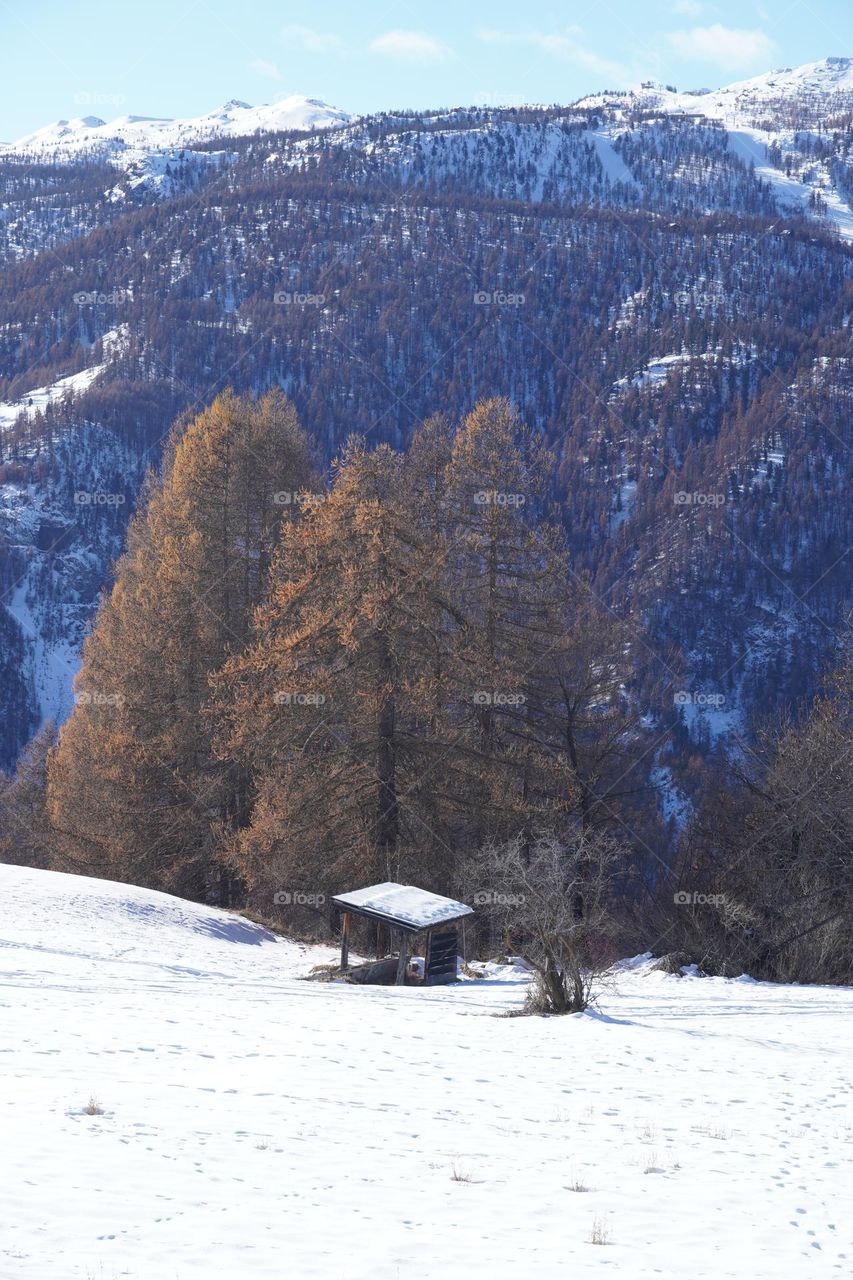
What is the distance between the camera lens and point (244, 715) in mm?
26000

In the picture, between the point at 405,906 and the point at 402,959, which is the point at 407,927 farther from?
the point at 402,959

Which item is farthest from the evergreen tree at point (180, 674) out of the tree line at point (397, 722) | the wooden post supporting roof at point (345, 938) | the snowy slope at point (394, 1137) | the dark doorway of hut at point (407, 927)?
the snowy slope at point (394, 1137)

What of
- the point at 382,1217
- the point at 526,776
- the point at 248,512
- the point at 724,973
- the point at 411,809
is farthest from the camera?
the point at 248,512

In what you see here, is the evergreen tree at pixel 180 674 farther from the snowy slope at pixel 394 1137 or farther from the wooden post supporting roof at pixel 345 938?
the snowy slope at pixel 394 1137

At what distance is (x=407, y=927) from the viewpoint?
66.1 ft

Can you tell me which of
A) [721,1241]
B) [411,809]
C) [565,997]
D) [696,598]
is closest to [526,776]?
[411,809]

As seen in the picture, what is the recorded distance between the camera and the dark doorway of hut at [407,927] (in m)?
20.5

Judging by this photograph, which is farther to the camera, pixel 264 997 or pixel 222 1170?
pixel 264 997

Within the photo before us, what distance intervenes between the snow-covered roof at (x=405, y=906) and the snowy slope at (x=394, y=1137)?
127 inches

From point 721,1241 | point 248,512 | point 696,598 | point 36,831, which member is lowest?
point 721,1241

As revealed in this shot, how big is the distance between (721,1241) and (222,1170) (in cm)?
347

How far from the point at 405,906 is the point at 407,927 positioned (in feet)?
2.54

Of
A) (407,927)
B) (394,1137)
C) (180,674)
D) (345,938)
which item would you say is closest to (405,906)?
(407,927)

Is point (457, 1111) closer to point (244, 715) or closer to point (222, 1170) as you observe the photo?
point (222, 1170)
